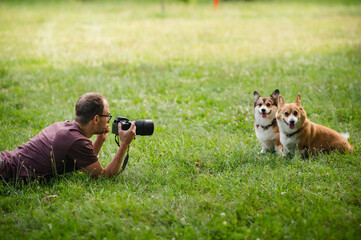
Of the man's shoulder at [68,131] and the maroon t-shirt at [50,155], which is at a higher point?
the man's shoulder at [68,131]

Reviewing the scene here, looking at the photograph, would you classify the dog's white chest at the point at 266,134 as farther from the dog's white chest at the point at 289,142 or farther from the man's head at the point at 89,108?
the man's head at the point at 89,108

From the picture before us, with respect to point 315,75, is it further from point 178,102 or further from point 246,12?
point 246,12

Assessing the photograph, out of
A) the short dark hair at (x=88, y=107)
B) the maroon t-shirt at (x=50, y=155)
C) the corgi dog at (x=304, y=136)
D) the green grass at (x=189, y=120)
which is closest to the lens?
the green grass at (x=189, y=120)

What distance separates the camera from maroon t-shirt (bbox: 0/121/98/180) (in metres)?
3.91

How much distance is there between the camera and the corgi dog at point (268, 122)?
15.3ft

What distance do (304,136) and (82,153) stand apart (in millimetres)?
2874

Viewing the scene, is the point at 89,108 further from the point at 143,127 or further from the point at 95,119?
the point at 143,127

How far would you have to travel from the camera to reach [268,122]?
473 cm

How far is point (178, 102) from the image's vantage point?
24.0 ft

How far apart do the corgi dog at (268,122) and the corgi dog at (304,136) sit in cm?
13

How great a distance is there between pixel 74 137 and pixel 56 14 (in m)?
17.4

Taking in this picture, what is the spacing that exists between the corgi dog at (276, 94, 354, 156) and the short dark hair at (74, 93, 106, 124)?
2.35 meters

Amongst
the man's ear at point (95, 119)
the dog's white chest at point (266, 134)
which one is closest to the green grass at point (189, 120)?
the dog's white chest at point (266, 134)

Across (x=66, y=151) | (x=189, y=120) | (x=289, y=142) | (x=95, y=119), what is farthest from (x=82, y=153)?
(x=189, y=120)
